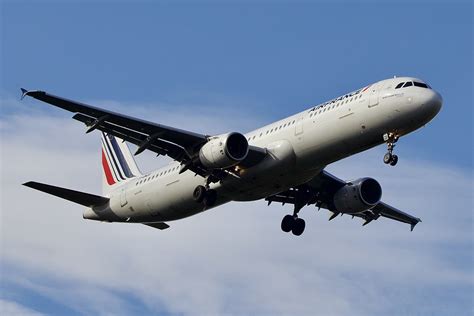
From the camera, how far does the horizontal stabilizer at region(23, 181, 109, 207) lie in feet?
194

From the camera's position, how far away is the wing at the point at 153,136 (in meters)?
54.6

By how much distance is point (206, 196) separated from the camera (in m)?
56.6

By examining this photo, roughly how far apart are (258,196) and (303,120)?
4.98 metres

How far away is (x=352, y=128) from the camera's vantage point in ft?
173

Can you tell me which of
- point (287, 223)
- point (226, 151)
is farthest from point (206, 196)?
point (287, 223)

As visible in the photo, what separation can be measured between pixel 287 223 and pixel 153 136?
36.7 feet

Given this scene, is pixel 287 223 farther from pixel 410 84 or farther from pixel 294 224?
pixel 410 84

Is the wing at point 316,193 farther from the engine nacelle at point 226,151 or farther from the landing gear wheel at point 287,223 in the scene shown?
the engine nacelle at point 226,151

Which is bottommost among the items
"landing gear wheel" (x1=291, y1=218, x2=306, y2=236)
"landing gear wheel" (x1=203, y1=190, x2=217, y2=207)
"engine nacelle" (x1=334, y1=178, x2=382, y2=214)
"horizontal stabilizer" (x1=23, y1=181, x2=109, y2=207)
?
"landing gear wheel" (x1=203, y1=190, x2=217, y2=207)

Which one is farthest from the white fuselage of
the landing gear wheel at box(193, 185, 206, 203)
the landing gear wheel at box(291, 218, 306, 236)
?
the landing gear wheel at box(291, 218, 306, 236)

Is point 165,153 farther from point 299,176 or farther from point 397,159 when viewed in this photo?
point 397,159

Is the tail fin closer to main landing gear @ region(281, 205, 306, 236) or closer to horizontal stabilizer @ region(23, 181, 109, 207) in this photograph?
horizontal stabilizer @ region(23, 181, 109, 207)

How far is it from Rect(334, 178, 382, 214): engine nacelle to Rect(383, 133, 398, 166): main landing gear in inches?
380

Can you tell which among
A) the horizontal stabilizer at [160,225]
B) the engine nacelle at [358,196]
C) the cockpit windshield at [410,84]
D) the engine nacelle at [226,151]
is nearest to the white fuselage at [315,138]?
the cockpit windshield at [410,84]
